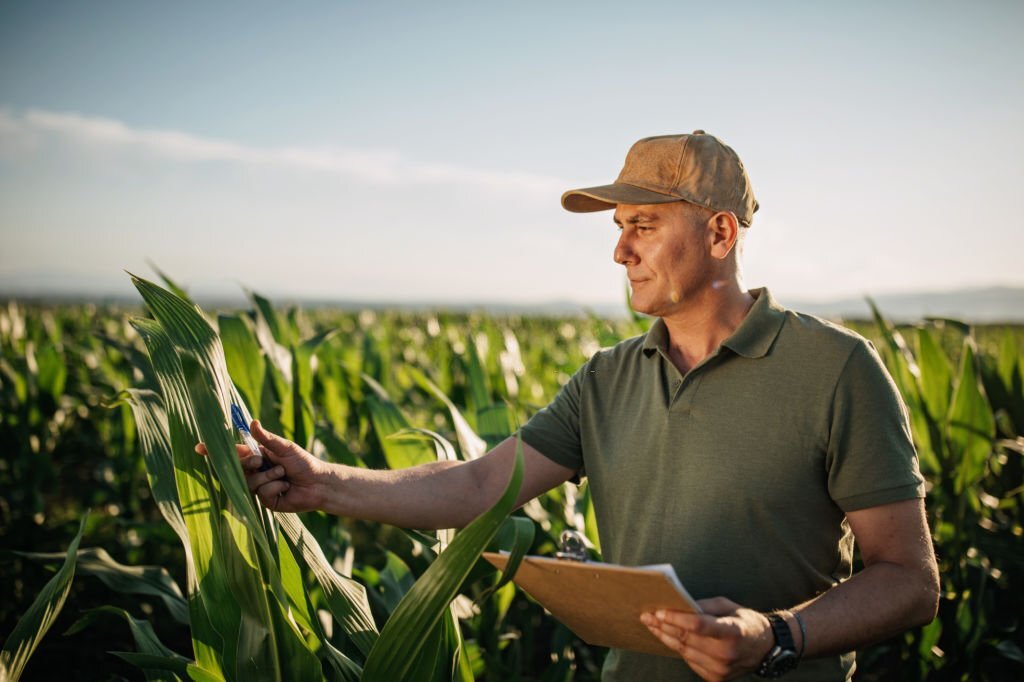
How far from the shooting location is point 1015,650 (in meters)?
2.15

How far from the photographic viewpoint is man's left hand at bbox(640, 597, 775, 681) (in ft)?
3.03

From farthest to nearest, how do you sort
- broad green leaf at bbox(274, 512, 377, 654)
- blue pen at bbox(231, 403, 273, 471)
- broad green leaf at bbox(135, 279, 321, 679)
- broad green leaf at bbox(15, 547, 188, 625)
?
broad green leaf at bbox(15, 547, 188, 625) → broad green leaf at bbox(274, 512, 377, 654) → blue pen at bbox(231, 403, 273, 471) → broad green leaf at bbox(135, 279, 321, 679)

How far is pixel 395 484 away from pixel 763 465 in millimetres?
675

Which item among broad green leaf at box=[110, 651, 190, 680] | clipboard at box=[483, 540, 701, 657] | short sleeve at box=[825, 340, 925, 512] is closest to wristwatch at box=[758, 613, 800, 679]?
Result: clipboard at box=[483, 540, 701, 657]

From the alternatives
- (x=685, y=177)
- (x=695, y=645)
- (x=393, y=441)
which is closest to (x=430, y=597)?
(x=695, y=645)

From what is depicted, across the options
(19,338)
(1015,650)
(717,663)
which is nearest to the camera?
(717,663)

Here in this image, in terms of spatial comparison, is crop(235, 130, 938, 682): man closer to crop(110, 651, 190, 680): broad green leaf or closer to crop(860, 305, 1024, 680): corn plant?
crop(110, 651, 190, 680): broad green leaf

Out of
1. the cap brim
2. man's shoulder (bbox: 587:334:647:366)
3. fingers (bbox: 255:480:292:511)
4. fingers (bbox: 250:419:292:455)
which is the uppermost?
the cap brim

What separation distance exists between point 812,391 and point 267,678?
3.09 ft

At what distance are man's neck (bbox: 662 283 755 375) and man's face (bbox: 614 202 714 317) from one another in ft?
0.09

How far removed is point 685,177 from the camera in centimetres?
136

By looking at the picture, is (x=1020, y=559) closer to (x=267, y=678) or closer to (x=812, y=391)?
(x=812, y=391)

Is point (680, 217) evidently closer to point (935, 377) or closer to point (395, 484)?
point (395, 484)

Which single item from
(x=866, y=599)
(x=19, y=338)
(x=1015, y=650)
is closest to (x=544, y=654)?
(x=1015, y=650)
